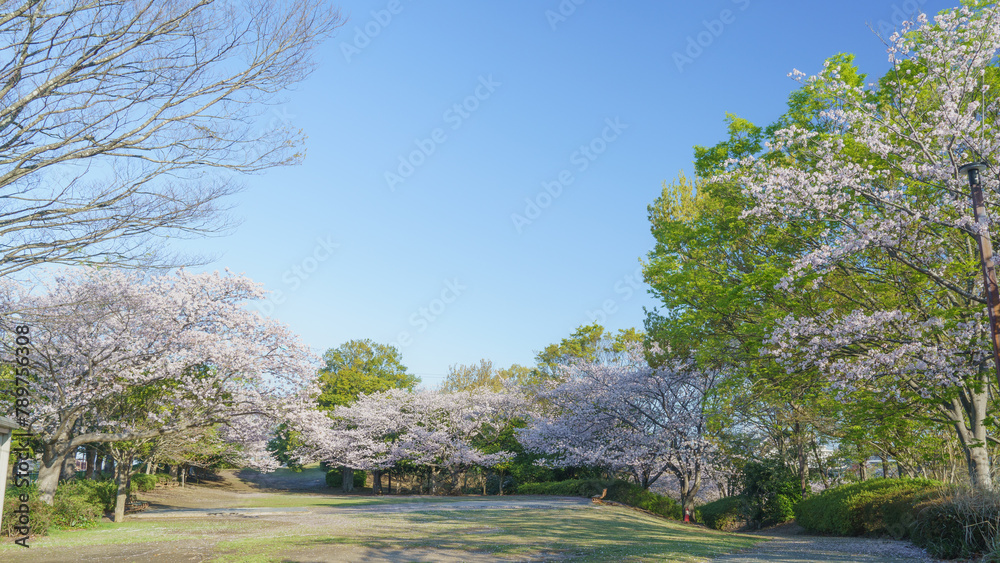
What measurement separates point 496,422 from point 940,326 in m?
30.4

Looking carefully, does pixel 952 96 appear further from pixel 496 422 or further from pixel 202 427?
pixel 496 422

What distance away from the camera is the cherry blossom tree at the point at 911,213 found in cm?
1109

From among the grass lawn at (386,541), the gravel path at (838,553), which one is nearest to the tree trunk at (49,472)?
the grass lawn at (386,541)

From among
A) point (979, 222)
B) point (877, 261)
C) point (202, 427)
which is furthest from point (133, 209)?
point (877, 261)

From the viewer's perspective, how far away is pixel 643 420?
999 inches

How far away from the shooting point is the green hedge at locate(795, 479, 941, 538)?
44.1 feet

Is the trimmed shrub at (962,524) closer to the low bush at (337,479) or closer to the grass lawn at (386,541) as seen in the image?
the grass lawn at (386,541)

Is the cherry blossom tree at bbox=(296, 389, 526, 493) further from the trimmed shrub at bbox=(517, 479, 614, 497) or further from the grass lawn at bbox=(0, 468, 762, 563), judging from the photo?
the grass lawn at bbox=(0, 468, 762, 563)

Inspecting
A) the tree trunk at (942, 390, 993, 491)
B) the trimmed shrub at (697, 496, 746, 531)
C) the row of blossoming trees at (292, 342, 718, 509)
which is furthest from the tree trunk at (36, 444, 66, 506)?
the trimmed shrub at (697, 496, 746, 531)

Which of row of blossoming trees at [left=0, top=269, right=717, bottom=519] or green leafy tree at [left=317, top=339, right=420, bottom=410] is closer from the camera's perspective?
row of blossoming trees at [left=0, top=269, right=717, bottom=519]

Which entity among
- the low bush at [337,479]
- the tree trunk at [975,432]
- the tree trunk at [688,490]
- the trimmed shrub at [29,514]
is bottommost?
the low bush at [337,479]

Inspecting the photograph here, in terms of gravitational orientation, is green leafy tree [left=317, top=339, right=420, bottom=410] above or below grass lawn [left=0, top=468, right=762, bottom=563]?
above

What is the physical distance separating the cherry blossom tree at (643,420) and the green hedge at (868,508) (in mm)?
5283

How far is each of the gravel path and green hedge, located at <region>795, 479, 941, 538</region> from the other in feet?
2.20
